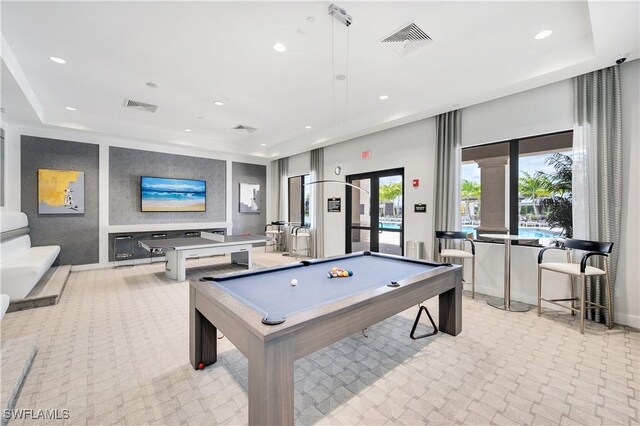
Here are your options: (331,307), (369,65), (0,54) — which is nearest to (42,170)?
(0,54)

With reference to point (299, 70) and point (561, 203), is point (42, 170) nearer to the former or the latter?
point (299, 70)

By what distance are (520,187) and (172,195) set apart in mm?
7826

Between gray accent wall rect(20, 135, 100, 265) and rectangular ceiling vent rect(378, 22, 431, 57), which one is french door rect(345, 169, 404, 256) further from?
gray accent wall rect(20, 135, 100, 265)

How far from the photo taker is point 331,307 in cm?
177

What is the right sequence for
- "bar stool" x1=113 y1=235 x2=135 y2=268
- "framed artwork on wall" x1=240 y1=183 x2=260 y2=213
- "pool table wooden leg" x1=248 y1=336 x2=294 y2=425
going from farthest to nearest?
"framed artwork on wall" x1=240 y1=183 x2=260 y2=213 < "bar stool" x1=113 y1=235 x2=135 y2=268 < "pool table wooden leg" x1=248 y1=336 x2=294 y2=425

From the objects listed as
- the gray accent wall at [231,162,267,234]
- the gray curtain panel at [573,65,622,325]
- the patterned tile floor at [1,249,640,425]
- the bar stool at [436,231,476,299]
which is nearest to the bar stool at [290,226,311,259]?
the gray accent wall at [231,162,267,234]

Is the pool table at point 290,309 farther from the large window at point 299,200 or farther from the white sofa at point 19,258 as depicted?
the large window at point 299,200

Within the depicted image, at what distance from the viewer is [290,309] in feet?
5.91

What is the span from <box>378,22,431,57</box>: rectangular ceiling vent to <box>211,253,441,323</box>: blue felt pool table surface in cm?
265

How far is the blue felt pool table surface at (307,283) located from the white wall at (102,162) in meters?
5.42

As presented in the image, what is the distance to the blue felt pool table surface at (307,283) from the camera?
1917 mm

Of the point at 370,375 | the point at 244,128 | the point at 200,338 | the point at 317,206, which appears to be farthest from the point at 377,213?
the point at 200,338

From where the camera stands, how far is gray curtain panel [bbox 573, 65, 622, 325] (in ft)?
10.7

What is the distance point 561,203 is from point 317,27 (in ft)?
13.5
